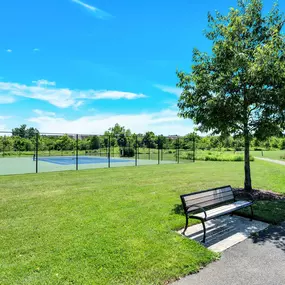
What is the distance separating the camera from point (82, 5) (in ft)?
28.0

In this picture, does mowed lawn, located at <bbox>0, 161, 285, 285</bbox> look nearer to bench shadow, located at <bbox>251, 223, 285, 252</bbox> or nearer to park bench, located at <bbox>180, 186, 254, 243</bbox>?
park bench, located at <bbox>180, 186, 254, 243</bbox>

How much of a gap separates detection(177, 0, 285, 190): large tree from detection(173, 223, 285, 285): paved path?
3486mm

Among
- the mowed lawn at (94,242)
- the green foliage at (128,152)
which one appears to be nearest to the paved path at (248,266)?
the mowed lawn at (94,242)

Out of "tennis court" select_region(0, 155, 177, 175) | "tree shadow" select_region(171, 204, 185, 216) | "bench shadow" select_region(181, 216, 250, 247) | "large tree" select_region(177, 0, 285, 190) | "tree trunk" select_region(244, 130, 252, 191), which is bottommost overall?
"tennis court" select_region(0, 155, 177, 175)

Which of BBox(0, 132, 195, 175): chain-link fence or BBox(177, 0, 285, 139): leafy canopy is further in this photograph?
BBox(0, 132, 195, 175): chain-link fence

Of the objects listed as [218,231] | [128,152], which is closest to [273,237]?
[218,231]

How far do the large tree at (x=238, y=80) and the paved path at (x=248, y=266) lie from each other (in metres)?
3.49

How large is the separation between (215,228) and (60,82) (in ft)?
69.6

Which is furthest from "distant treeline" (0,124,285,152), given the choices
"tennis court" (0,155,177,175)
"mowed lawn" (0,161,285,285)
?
"mowed lawn" (0,161,285,285)

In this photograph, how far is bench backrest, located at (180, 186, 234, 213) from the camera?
356 cm

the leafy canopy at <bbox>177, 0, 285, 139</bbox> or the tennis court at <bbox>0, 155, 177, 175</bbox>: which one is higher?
the leafy canopy at <bbox>177, 0, 285, 139</bbox>

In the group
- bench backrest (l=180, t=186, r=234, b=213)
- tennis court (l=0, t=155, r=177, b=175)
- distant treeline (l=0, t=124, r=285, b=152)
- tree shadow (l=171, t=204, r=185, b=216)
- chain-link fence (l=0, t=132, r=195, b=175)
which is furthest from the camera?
chain-link fence (l=0, t=132, r=195, b=175)

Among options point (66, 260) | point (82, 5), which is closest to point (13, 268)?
point (66, 260)

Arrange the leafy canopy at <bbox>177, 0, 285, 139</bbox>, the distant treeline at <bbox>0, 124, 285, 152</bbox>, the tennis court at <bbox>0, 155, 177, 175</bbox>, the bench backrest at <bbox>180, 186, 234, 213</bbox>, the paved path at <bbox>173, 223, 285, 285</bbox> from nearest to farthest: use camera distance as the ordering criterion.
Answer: the paved path at <bbox>173, 223, 285, 285</bbox>
the bench backrest at <bbox>180, 186, 234, 213</bbox>
the leafy canopy at <bbox>177, 0, 285, 139</bbox>
the tennis court at <bbox>0, 155, 177, 175</bbox>
the distant treeline at <bbox>0, 124, 285, 152</bbox>
